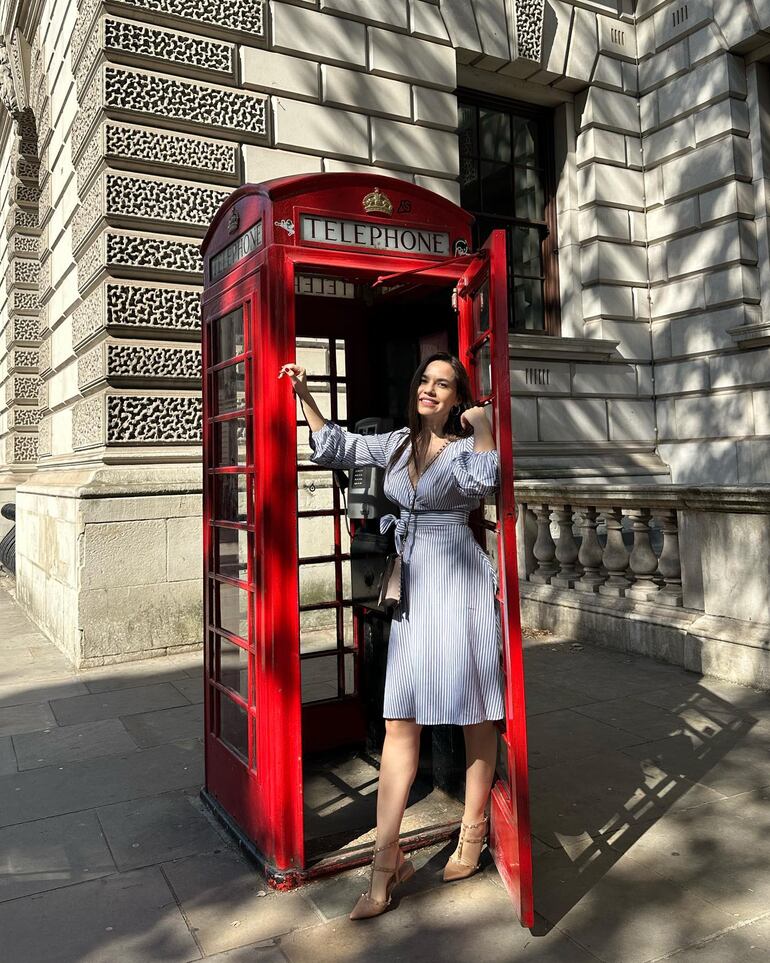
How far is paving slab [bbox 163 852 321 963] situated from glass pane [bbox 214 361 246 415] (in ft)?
5.84

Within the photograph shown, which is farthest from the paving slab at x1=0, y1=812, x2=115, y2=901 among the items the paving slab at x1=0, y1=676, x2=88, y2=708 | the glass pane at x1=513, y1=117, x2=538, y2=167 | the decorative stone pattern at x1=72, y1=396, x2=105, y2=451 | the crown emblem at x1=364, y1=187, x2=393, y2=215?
the glass pane at x1=513, y1=117, x2=538, y2=167

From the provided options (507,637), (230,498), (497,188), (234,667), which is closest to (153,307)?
(230,498)

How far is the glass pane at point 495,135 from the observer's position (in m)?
10.7

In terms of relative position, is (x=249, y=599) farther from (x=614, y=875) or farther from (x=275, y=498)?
(x=614, y=875)

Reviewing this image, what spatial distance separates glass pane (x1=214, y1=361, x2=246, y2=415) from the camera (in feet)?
10.6

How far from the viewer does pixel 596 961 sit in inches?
95.4

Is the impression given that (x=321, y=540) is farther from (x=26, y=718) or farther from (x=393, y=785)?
(x=393, y=785)

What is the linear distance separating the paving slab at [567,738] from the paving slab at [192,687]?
229cm

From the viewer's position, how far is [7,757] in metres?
4.48

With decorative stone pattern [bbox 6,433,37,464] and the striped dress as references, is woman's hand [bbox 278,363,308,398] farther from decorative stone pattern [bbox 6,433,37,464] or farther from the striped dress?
decorative stone pattern [bbox 6,433,37,464]

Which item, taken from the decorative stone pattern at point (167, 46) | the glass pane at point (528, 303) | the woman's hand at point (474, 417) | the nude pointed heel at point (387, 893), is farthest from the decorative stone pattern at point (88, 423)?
the glass pane at point (528, 303)

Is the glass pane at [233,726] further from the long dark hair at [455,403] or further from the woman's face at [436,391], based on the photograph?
the woman's face at [436,391]

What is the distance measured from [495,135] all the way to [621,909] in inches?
399

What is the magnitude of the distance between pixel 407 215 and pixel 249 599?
5.46 ft
